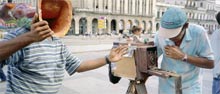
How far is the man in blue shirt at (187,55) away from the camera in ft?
8.32

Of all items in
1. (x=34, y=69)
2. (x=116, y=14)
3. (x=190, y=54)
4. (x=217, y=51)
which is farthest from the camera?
(x=116, y=14)

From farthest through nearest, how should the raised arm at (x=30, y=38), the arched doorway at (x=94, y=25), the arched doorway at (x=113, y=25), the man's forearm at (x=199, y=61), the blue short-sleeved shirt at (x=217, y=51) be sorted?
the arched doorway at (x=113, y=25), the arched doorway at (x=94, y=25), the blue short-sleeved shirt at (x=217, y=51), the man's forearm at (x=199, y=61), the raised arm at (x=30, y=38)

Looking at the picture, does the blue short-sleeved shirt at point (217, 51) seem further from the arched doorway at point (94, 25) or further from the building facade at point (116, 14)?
the arched doorway at point (94, 25)

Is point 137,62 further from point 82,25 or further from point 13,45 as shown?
point 82,25

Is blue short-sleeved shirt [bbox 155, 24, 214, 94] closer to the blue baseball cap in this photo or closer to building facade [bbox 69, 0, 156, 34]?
the blue baseball cap

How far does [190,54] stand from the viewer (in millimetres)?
2643

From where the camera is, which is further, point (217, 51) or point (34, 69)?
point (217, 51)

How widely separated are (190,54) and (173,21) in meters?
0.41

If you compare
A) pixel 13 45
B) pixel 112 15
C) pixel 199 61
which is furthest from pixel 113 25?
pixel 13 45

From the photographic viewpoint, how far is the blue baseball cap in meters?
2.37

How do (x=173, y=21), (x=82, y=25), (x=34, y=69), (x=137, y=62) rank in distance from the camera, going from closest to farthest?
1. (x=34, y=69)
2. (x=137, y=62)
3. (x=173, y=21)
4. (x=82, y=25)

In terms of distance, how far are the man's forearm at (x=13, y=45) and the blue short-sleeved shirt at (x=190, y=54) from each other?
1.37 meters

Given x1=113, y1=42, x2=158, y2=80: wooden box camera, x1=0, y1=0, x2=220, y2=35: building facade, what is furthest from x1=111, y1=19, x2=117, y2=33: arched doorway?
x1=113, y1=42, x2=158, y2=80: wooden box camera

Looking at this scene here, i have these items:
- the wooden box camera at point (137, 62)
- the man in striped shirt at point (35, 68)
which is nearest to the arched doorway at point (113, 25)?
the wooden box camera at point (137, 62)
